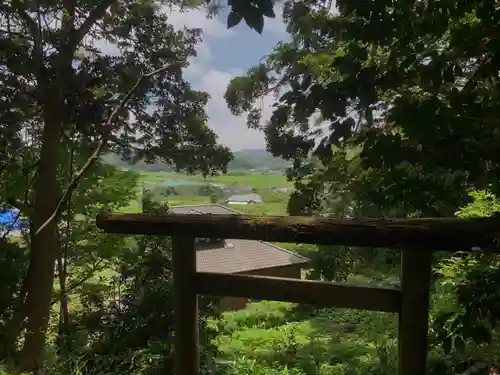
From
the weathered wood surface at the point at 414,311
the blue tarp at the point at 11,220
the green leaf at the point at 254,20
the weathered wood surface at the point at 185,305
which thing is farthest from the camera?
the blue tarp at the point at 11,220

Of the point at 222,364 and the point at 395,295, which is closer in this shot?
the point at 395,295

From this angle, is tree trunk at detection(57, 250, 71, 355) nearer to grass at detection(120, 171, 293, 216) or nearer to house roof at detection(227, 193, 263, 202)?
grass at detection(120, 171, 293, 216)

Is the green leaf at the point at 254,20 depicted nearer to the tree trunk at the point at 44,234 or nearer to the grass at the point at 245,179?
the tree trunk at the point at 44,234

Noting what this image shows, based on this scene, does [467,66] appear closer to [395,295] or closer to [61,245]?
[395,295]

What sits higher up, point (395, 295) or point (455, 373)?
point (395, 295)

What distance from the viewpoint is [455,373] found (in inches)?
132

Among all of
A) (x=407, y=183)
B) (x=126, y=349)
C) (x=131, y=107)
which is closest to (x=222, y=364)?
(x=126, y=349)

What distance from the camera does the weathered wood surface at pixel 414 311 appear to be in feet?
4.97

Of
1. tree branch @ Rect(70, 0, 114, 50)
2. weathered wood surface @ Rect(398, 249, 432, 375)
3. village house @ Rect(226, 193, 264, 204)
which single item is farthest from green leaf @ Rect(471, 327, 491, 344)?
village house @ Rect(226, 193, 264, 204)

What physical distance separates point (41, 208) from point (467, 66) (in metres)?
3.79

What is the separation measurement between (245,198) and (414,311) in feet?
13.6

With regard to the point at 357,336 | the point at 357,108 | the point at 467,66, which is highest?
the point at 467,66

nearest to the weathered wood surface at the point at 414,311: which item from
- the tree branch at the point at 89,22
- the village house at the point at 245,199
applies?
the tree branch at the point at 89,22

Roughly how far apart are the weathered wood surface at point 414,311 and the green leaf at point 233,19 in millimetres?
986
